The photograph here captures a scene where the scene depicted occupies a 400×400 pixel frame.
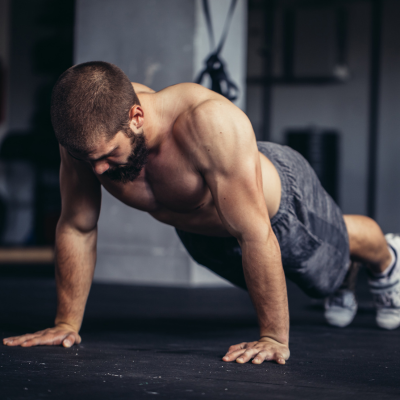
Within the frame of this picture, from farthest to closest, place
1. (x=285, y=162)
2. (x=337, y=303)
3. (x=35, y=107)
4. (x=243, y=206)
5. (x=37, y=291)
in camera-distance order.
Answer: (x=35, y=107), (x=37, y=291), (x=337, y=303), (x=285, y=162), (x=243, y=206)

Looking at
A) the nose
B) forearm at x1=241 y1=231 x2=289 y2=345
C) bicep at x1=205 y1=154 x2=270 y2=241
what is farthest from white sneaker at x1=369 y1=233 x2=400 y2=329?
the nose

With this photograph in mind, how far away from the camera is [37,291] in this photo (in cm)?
279

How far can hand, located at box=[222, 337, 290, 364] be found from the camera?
128 cm

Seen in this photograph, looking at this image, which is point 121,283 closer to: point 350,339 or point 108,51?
point 108,51

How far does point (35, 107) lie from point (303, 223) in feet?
15.2

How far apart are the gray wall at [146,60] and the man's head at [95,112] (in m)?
1.93

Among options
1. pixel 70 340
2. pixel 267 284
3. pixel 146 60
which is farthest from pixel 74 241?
pixel 146 60

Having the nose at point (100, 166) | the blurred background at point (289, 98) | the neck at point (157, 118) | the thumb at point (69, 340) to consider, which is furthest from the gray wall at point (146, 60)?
the nose at point (100, 166)

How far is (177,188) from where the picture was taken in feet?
4.63

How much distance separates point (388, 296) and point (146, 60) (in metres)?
2.05

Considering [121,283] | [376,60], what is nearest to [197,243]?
[121,283]

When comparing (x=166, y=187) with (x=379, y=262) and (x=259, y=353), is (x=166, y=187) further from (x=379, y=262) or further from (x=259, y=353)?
(x=379, y=262)

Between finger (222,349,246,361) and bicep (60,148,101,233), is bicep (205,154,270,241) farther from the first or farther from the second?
bicep (60,148,101,233)

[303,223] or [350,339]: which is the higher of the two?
[303,223]
